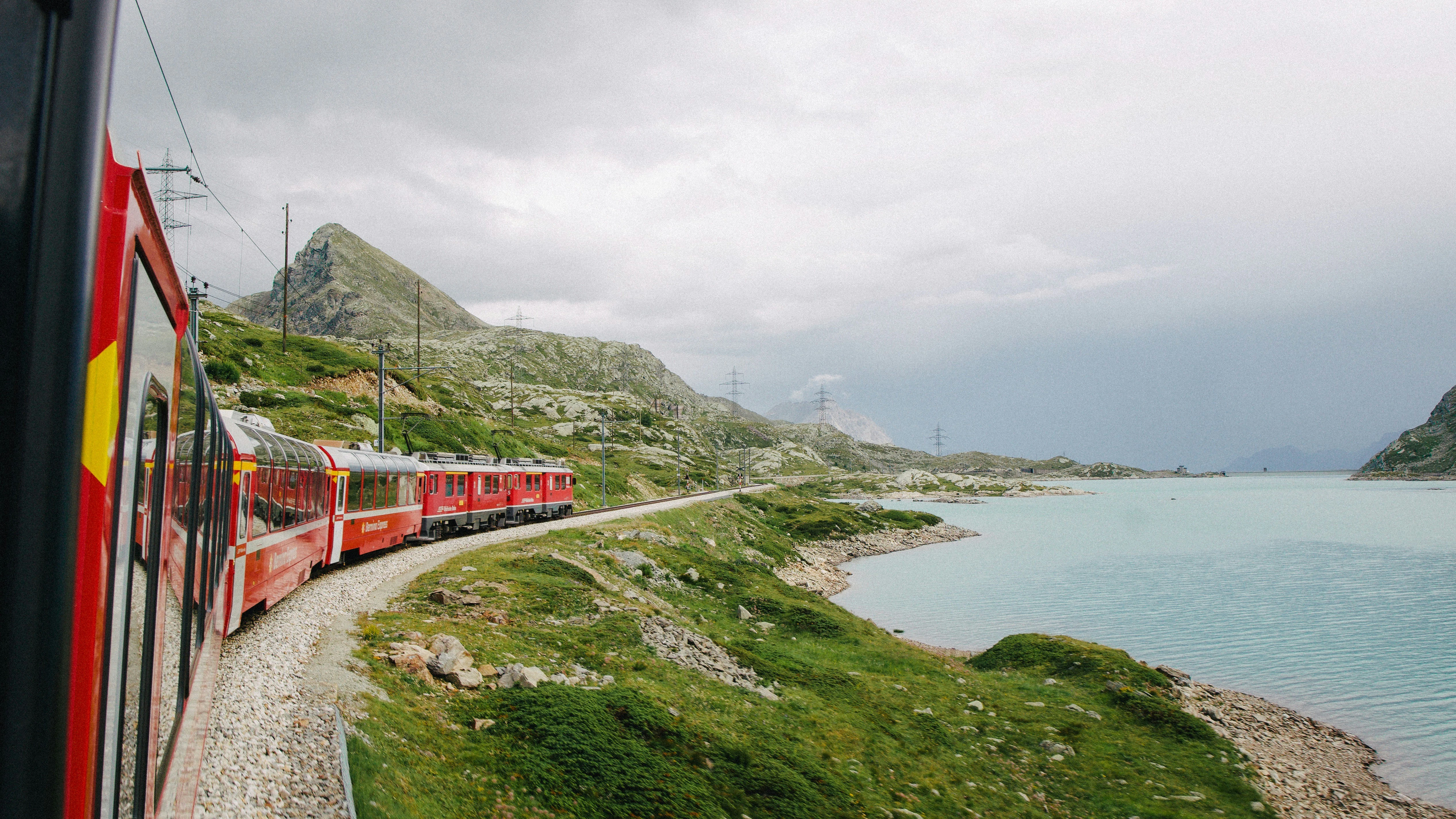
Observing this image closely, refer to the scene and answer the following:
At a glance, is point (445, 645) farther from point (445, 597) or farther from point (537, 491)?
point (537, 491)

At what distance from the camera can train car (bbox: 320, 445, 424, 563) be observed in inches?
837

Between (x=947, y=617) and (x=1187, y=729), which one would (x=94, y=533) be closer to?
(x=1187, y=729)

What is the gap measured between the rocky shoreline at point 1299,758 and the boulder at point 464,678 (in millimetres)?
17609

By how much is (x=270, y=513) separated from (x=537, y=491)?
29.4m

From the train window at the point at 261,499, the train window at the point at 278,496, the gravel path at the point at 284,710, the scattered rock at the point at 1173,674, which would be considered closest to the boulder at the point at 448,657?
the gravel path at the point at 284,710

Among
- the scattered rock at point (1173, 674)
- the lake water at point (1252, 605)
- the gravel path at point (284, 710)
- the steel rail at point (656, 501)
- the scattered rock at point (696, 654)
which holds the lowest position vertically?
the lake water at point (1252, 605)

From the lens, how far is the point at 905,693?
67.9 feet

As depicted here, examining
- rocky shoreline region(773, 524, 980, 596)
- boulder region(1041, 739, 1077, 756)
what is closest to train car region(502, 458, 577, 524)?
rocky shoreline region(773, 524, 980, 596)

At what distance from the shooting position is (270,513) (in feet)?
47.0

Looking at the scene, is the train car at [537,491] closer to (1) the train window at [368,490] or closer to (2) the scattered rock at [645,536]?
(2) the scattered rock at [645,536]

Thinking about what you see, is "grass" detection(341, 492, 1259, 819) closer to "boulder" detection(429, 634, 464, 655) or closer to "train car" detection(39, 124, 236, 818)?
"boulder" detection(429, 634, 464, 655)

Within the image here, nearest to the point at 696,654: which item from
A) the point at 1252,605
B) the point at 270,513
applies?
the point at 270,513

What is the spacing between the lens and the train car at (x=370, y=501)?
2127cm

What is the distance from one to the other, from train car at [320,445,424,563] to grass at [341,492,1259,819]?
3121 mm
